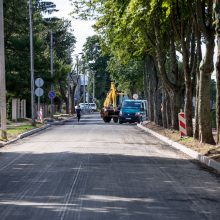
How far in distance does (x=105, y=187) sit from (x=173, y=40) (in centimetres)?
2195

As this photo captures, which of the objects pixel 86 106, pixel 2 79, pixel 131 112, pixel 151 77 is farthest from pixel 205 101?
pixel 86 106

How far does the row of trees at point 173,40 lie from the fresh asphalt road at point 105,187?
3.49 metres

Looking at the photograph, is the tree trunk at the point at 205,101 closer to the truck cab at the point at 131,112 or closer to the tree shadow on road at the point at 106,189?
the tree shadow on road at the point at 106,189

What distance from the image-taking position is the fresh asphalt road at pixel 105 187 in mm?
9445

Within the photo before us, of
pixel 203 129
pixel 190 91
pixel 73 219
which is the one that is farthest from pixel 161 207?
pixel 190 91

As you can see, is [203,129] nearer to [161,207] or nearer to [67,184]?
[67,184]

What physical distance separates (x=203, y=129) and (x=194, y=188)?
32.7ft

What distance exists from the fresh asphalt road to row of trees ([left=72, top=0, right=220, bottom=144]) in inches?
138

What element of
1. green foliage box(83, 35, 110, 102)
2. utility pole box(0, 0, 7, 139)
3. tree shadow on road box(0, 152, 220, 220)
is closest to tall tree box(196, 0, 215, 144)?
tree shadow on road box(0, 152, 220, 220)

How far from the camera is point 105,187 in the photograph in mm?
12047

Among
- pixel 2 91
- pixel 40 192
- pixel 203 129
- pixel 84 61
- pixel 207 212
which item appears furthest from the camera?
pixel 84 61

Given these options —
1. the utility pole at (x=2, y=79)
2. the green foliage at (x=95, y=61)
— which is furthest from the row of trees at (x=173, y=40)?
the green foliage at (x=95, y=61)

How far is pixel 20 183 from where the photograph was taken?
1284 cm

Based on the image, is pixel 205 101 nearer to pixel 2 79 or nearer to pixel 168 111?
pixel 2 79
